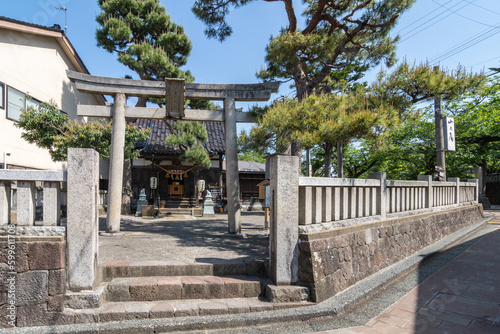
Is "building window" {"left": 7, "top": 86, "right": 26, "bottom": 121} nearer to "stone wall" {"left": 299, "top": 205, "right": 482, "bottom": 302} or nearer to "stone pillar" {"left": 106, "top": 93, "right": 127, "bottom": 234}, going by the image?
"stone pillar" {"left": 106, "top": 93, "right": 127, "bottom": 234}

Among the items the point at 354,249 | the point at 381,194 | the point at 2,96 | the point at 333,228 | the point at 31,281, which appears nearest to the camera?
the point at 31,281

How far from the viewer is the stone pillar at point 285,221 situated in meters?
4.05

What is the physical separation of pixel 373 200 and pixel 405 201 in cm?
173

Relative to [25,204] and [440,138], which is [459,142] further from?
[25,204]

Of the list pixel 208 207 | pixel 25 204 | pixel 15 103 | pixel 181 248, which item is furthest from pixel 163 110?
pixel 208 207

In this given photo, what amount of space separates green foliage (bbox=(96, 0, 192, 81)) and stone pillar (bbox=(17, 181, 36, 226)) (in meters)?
8.79

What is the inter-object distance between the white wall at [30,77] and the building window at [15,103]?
163mm

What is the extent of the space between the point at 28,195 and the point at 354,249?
4.82 metres

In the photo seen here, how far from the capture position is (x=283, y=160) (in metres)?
4.16

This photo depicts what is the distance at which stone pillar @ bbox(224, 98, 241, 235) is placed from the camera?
24.1ft

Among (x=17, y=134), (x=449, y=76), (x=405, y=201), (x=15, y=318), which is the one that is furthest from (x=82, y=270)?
(x=17, y=134)

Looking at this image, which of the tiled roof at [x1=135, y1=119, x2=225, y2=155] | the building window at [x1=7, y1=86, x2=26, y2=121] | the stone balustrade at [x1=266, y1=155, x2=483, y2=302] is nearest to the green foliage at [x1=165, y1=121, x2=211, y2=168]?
the tiled roof at [x1=135, y1=119, x2=225, y2=155]

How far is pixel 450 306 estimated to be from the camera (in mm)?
4203

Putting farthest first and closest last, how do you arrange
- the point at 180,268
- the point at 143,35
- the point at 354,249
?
the point at 143,35, the point at 354,249, the point at 180,268
